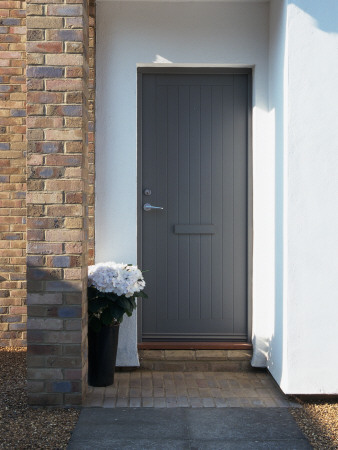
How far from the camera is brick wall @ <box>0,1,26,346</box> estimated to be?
5.17 m

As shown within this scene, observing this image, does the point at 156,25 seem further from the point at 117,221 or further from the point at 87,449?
the point at 87,449

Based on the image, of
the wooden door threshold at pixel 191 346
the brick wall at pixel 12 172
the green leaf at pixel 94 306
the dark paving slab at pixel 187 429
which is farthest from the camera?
the brick wall at pixel 12 172

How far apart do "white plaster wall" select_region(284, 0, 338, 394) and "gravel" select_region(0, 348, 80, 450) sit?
1440 mm

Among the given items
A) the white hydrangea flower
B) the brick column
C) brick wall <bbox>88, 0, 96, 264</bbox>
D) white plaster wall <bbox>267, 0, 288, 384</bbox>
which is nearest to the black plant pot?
the white hydrangea flower

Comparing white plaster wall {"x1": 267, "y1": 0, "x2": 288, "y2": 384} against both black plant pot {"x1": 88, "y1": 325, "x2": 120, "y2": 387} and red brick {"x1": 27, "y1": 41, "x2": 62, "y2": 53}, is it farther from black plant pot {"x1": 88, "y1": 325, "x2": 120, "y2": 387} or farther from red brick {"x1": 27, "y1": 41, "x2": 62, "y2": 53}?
red brick {"x1": 27, "y1": 41, "x2": 62, "y2": 53}

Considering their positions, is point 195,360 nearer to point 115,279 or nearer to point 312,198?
point 115,279

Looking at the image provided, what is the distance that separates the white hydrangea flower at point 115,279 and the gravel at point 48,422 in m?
0.83

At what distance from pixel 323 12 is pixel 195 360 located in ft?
8.58

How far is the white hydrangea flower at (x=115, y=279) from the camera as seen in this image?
4.18 m

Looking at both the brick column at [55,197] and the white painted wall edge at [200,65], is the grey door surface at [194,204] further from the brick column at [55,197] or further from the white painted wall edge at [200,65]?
the brick column at [55,197]

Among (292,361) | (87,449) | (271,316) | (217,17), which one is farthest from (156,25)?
(87,449)

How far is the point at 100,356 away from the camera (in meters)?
4.29

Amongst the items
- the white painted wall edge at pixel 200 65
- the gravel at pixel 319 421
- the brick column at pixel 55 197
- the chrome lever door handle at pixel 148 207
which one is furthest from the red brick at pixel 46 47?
the gravel at pixel 319 421

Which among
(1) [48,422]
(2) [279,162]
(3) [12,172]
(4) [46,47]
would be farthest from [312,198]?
(3) [12,172]
